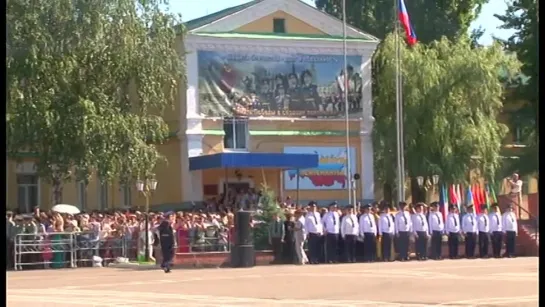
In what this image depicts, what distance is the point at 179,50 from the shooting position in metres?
43.9

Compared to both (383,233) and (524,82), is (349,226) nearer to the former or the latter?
(383,233)

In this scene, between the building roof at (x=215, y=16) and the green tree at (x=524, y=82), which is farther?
the green tree at (x=524, y=82)

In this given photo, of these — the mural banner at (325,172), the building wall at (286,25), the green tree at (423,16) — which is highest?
the green tree at (423,16)

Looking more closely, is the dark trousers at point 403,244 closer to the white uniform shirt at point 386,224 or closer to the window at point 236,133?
the white uniform shirt at point 386,224

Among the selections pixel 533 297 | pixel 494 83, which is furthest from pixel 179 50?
pixel 533 297

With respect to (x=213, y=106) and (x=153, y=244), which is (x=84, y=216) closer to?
(x=153, y=244)

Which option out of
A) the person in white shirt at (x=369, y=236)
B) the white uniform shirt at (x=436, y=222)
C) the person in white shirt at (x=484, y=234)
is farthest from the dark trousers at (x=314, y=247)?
the person in white shirt at (x=484, y=234)

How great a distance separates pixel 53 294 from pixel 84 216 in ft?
43.6

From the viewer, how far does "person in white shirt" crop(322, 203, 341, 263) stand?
98.9ft

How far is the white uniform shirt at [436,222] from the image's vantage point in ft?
103

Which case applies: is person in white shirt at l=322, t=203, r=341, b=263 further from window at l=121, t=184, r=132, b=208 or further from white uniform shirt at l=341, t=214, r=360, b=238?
window at l=121, t=184, r=132, b=208

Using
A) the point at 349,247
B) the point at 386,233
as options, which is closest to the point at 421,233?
the point at 386,233

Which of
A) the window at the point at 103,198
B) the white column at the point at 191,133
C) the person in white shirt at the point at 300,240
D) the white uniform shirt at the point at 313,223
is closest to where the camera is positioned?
the person in white shirt at the point at 300,240

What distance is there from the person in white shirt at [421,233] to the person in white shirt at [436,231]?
29cm
